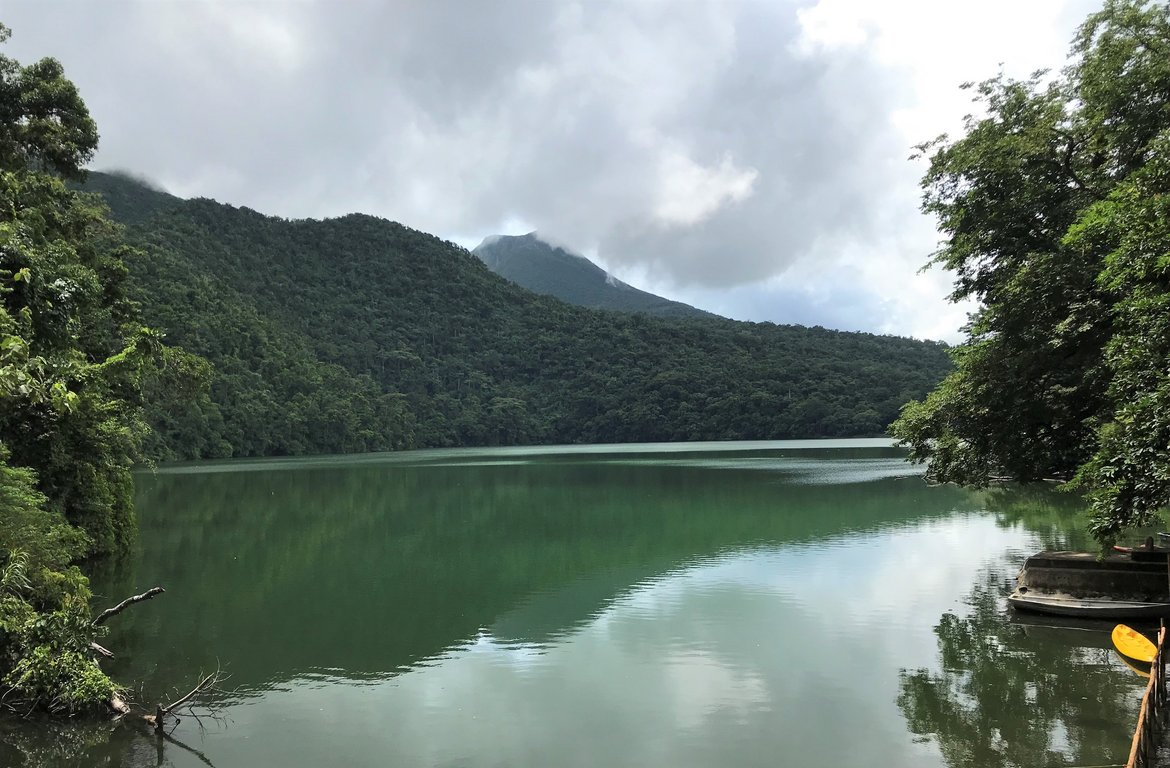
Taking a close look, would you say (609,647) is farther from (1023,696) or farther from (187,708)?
(187,708)

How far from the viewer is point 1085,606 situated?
459 inches

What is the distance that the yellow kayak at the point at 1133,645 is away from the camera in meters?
8.34

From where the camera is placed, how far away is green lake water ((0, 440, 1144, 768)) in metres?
8.02

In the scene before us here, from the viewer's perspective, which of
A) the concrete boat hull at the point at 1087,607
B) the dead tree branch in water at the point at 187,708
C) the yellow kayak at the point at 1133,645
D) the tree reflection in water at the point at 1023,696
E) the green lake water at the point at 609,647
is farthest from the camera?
the concrete boat hull at the point at 1087,607

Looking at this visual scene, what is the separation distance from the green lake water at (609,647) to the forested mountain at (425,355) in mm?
59178

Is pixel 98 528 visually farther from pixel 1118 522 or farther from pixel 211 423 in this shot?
pixel 211 423

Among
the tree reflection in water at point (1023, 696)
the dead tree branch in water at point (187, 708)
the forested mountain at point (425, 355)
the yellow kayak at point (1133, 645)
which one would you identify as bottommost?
the tree reflection in water at point (1023, 696)

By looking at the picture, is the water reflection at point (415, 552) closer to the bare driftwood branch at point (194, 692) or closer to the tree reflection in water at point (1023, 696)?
the bare driftwood branch at point (194, 692)

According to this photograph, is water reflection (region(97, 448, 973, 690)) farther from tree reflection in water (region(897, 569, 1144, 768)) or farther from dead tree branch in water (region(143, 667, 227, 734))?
tree reflection in water (region(897, 569, 1144, 768))

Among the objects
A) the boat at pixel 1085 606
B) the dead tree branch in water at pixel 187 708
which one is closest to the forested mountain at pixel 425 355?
the dead tree branch in water at pixel 187 708

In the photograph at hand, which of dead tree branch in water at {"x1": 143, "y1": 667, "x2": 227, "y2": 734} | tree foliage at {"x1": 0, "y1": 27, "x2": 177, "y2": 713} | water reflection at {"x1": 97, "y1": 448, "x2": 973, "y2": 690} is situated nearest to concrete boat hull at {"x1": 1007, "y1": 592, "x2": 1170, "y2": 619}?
water reflection at {"x1": 97, "y1": 448, "x2": 973, "y2": 690}

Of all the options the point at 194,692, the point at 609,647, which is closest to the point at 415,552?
the point at 609,647

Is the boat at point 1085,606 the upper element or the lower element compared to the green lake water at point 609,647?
upper

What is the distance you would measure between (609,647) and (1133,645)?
6.83m
